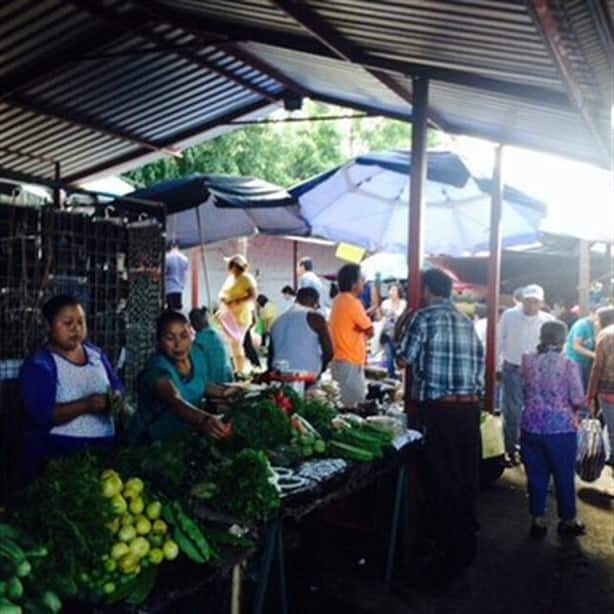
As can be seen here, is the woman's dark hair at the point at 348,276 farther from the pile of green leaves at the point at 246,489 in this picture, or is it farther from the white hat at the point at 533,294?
the pile of green leaves at the point at 246,489

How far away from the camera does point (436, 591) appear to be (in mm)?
4777

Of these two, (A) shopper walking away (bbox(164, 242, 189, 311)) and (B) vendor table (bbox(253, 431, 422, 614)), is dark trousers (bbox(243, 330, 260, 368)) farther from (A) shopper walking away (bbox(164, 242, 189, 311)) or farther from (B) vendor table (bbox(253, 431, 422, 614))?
(B) vendor table (bbox(253, 431, 422, 614))

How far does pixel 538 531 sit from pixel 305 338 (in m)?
2.55

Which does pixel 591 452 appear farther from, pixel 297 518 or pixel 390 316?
pixel 390 316

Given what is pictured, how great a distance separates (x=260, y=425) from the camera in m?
3.90

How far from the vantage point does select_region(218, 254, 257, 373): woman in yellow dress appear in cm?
817

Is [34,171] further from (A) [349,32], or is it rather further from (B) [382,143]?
(B) [382,143]

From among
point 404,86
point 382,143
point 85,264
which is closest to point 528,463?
point 404,86

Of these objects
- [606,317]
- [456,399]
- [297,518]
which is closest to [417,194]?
[456,399]

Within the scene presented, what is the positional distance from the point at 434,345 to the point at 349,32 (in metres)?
2.25

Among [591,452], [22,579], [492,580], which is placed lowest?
[492,580]

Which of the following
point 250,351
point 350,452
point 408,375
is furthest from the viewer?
point 250,351

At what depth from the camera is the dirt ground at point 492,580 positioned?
4.55 meters

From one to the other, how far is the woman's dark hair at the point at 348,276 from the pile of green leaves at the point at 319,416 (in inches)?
85.6
